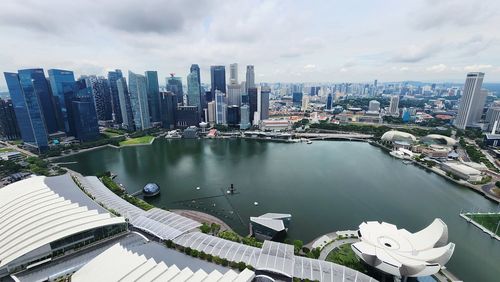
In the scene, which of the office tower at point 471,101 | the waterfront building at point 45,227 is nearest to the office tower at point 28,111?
the waterfront building at point 45,227

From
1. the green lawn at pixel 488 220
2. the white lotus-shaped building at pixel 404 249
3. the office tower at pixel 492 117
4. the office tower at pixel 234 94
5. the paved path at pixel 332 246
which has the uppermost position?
the office tower at pixel 234 94

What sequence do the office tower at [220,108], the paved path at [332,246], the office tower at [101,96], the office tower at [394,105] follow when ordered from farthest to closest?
the office tower at [394,105] → the office tower at [101,96] → the office tower at [220,108] → the paved path at [332,246]

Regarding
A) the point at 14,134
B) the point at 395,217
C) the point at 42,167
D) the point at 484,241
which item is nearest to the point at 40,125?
the point at 42,167

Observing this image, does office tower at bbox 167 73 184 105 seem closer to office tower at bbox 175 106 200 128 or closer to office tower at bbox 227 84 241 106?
office tower at bbox 175 106 200 128

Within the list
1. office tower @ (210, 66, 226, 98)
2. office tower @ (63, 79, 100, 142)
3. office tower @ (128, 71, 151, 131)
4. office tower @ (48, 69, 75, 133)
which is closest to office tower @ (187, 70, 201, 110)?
office tower @ (128, 71, 151, 131)

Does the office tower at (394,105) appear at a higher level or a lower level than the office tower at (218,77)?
lower

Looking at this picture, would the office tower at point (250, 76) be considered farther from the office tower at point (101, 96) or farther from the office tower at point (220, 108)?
the office tower at point (101, 96)
